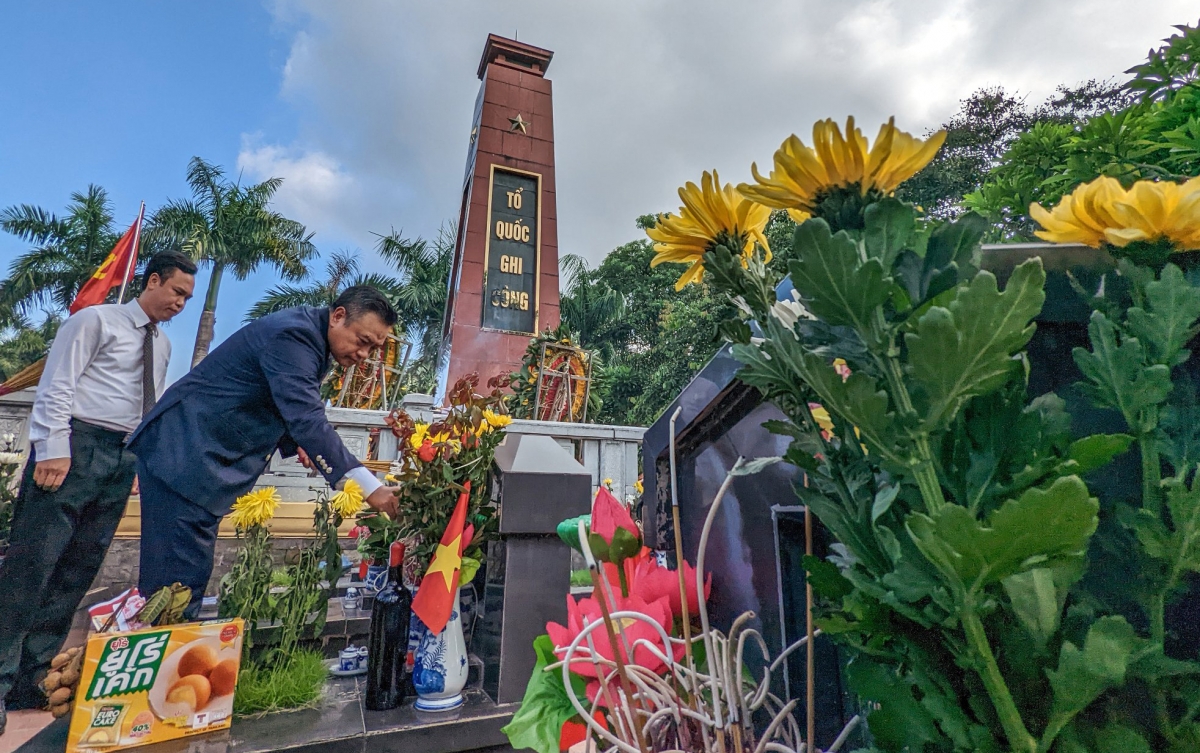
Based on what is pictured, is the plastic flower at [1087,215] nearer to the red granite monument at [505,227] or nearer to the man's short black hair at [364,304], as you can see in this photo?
the man's short black hair at [364,304]

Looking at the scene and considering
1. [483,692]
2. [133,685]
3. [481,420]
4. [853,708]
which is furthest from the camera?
[481,420]

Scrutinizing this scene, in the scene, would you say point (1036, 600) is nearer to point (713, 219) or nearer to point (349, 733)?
point (713, 219)

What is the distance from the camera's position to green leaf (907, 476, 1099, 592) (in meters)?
0.34

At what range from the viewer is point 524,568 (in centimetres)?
185

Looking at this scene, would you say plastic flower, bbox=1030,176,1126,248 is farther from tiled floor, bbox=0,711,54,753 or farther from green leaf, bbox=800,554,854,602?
tiled floor, bbox=0,711,54,753

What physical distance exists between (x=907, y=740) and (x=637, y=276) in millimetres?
20244

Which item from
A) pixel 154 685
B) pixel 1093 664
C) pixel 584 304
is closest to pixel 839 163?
pixel 1093 664

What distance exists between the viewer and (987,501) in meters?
0.43

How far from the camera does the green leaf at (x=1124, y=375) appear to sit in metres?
0.43

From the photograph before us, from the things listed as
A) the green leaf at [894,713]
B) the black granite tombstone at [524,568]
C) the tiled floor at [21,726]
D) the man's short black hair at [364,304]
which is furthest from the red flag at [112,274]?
the green leaf at [894,713]

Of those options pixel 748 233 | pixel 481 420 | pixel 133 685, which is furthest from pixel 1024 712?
pixel 133 685

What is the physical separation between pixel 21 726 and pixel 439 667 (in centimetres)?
162

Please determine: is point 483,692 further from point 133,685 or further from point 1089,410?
point 1089,410

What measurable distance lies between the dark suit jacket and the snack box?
2.15 ft
